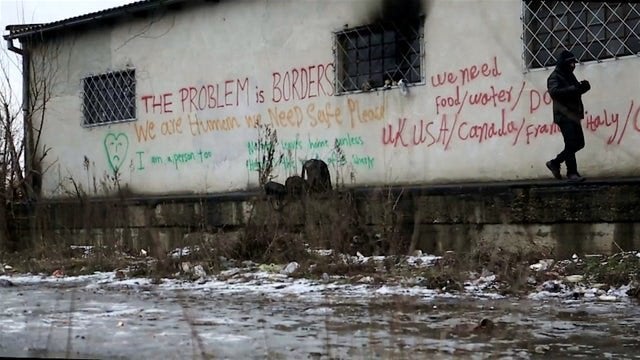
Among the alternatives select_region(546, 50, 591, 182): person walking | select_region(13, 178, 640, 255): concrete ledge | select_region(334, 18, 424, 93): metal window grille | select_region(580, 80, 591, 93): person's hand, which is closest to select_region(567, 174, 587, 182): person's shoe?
select_region(546, 50, 591, 182): person walking

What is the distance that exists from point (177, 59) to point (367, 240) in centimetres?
575

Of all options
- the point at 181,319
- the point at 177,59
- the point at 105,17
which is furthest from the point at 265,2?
the point at 181,319

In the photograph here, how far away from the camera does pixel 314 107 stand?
443 inches

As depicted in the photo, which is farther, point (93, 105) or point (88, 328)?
point (93, 105)

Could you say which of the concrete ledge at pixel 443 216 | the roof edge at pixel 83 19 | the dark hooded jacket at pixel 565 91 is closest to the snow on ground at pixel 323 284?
the concrete ledge at pixel 443 216

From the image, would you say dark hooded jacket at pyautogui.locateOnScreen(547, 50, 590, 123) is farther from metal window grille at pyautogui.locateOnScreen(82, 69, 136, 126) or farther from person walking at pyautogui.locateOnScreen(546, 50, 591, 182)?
metal window grille at pyautogui.locateOnScreen(82, 69, 136, 126)

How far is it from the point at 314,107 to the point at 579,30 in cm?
385

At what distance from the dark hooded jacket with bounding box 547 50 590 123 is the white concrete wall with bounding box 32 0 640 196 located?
799 mm

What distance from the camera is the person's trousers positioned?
8414 mm

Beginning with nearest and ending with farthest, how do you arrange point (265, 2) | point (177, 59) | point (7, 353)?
point (7, 353), point (265, 2), point (177, 59)

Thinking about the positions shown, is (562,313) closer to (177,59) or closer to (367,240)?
(367,240)

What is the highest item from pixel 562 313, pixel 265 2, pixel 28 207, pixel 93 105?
pixel 265 2

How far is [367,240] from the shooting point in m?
8.73

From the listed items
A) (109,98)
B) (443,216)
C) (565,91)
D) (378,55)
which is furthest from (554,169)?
(109,98)
